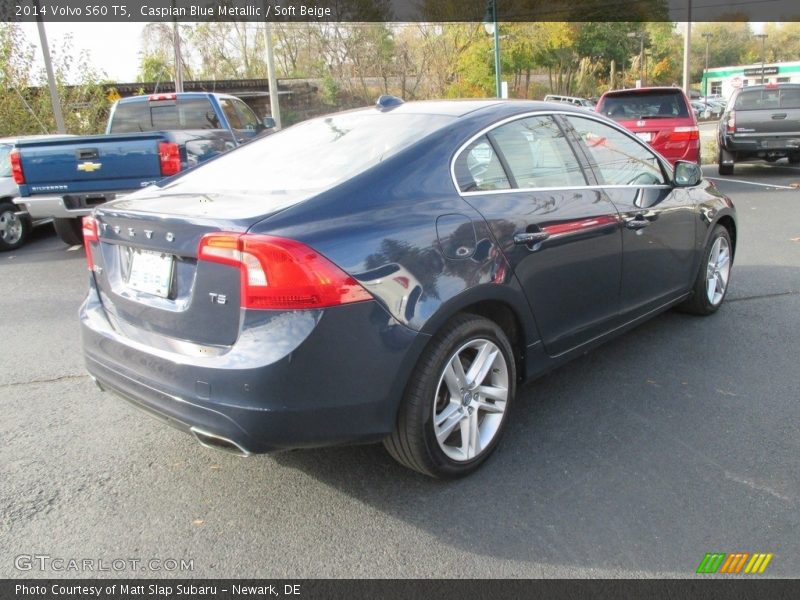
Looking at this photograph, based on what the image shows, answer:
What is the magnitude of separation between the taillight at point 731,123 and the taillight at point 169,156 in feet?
36.5

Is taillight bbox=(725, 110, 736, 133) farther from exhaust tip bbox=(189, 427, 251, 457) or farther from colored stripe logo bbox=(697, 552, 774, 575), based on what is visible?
exhaust tip bbox=(189, 427, 251, 457)

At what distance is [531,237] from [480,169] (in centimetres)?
40

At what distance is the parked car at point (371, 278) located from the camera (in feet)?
7.93

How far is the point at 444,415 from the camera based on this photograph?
2.89 metres

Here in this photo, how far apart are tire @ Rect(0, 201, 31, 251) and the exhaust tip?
8.30 m

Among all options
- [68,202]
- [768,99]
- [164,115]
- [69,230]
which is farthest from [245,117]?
[768,99]

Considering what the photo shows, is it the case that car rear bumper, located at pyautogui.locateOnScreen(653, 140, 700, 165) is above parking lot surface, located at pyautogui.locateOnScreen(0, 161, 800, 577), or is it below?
above

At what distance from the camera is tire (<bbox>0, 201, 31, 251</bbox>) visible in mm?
9266

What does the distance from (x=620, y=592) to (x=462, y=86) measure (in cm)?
3472

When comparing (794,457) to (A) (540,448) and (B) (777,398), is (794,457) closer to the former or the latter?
(B) (777,398)

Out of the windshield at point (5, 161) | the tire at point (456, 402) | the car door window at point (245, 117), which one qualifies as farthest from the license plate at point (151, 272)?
the windshield at point (5, 161)

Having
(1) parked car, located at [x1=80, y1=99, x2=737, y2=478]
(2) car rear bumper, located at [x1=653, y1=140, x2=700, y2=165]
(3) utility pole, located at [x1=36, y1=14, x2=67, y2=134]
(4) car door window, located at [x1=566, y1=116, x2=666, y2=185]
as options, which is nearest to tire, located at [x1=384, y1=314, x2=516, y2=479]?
(1) parked car, located at [x1=80, y1=99, x2=737, y2=478]

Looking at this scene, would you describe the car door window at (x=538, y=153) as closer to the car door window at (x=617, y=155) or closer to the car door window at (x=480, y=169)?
the car door window at (x=480, y=169)

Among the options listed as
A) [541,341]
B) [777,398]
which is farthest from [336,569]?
[777,398]
